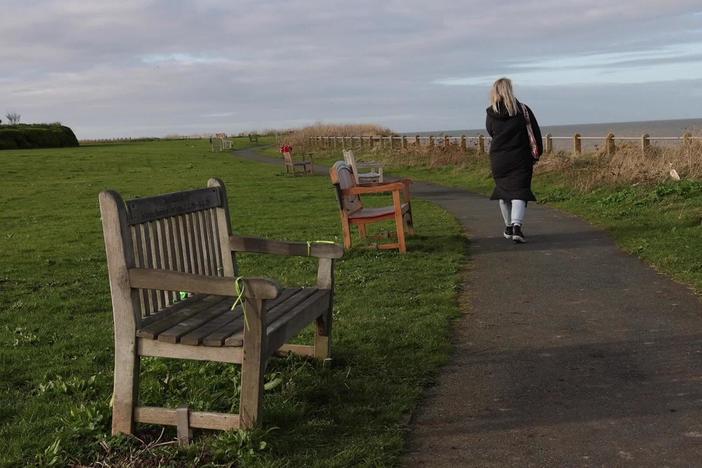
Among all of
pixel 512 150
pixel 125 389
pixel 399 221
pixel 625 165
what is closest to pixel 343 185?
pixel 399 221

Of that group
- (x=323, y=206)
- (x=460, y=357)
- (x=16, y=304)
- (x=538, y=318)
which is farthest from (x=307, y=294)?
(x=323, y=206)

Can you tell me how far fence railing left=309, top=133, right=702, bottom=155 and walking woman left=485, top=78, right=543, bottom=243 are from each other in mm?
8820

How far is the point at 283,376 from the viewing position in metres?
4.72

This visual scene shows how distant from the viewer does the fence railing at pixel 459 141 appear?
19.6m

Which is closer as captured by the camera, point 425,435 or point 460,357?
point 425,435

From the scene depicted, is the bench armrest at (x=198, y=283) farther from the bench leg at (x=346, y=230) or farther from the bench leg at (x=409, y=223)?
the bench leg at (x=409, y=223)

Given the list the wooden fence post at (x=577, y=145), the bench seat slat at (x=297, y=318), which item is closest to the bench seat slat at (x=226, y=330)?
the bench seat slat at (x=297, y=318)

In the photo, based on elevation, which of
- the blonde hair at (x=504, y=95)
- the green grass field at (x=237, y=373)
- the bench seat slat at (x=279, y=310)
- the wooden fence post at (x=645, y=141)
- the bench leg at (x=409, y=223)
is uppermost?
the blonde hair at (x=504, y=95)

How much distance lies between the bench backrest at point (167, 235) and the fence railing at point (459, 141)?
14736 mm

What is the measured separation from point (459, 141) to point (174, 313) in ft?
90.7

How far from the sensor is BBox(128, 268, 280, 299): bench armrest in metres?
3.59

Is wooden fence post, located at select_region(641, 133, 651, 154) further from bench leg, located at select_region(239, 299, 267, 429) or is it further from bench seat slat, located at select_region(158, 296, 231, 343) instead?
bench leg, located at select_region(239, 299, 267, 429)

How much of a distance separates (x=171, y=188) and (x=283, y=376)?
21.7m

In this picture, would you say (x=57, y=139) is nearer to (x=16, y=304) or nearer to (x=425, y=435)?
(x=16, y=304)
